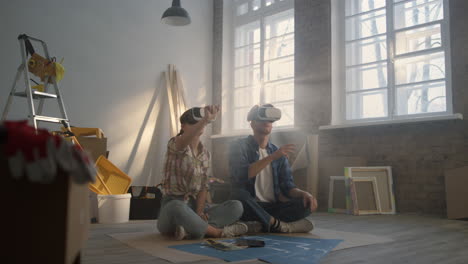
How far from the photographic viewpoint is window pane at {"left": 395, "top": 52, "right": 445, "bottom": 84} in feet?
14.4

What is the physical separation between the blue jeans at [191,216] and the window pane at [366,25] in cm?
336

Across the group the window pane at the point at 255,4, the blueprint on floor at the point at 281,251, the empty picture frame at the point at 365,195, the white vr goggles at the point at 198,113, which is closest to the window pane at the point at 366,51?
the empty picture frame at the point at 365,195

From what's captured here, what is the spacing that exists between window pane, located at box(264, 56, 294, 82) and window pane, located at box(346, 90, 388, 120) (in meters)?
1.07

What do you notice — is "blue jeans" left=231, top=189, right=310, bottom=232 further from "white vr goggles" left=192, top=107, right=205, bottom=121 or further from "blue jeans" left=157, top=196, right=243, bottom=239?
"white vr goggles" left=192, top=107, right=205, bottom=121

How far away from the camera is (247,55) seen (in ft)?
21.8

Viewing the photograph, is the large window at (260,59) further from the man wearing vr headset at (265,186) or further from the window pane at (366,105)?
the man wearing vr headset at (265,186)

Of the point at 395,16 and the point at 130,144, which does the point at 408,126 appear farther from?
the point at 130,144

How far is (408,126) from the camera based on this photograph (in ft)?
14.4

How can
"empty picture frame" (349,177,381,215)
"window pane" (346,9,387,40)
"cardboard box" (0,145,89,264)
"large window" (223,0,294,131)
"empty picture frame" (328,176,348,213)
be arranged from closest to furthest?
"cardboard box" (0,145,89,264) → "empty picture frame" (349,177,381,215) → "empty picture frame" (328,176,348,213) → "window pane" (346,9,387,40) → "large window" (223,0,294,131)

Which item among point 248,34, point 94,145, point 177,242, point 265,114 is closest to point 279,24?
point 248,34

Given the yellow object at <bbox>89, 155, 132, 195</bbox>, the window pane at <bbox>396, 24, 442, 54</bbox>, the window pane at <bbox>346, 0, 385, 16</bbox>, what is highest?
the window pane at <bbox>346, 0, 385, 16</bbox>

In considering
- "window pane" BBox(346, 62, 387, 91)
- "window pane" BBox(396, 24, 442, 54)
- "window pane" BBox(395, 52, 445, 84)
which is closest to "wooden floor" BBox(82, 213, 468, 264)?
"window pane" BBox(395, 52, 445, 84)

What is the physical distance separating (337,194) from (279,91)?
193 cm

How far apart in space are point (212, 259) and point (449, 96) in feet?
11.3
